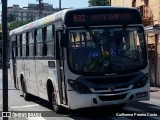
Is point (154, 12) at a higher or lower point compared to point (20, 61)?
higher

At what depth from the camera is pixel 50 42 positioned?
13.1 metres

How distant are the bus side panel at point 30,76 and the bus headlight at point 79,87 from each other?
4076 mm

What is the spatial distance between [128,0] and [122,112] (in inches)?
812

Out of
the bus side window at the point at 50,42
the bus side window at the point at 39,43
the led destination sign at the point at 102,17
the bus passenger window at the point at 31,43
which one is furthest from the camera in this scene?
the bus passenger window at the point at 31,43

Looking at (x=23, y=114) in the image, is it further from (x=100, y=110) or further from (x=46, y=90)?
(x=100, y=110)

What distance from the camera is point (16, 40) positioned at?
18.8 metres

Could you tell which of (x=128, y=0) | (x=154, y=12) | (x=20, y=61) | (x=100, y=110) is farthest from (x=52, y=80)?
(x=128, y=0)

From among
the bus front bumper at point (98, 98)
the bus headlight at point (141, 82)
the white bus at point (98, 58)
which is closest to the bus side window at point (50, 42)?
the white bus at point (98, 58)

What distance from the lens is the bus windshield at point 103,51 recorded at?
11656 mm

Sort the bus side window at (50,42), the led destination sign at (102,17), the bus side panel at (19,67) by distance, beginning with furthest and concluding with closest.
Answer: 1. the bus side panel at (19,67)
2. the bus side window at (50,42)
3. the led destination sign at (102,17)

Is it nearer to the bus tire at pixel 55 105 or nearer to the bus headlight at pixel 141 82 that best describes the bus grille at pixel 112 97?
the bus headlight at pixel 141 82

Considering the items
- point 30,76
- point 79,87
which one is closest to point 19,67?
point 30,76

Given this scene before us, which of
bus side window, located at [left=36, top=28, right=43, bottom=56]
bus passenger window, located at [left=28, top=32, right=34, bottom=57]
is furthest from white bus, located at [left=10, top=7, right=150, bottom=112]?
bus passenger window, located at [left=28, top=32, right=34, bottom=57]

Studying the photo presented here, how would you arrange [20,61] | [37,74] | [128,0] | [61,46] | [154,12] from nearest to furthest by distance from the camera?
1. [61,46]
2. [37,74]
3. [20,61]
4. [154,12]
5. [128,0]
